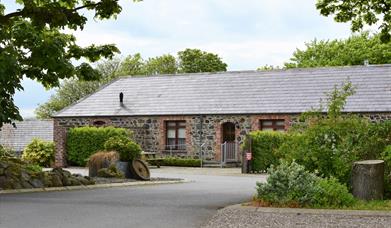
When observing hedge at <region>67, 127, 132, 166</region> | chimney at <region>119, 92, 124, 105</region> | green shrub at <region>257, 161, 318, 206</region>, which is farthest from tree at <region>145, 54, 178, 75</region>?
green shrub at <region>257, 161, 318, 206</region>

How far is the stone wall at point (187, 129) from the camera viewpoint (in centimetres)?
3681

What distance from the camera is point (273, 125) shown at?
3638 cm

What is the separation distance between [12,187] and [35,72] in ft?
13.3

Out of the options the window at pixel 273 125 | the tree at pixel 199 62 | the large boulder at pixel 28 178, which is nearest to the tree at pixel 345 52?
the tree at pixel 199 62

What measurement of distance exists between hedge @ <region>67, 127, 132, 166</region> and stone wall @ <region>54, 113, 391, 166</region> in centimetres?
56

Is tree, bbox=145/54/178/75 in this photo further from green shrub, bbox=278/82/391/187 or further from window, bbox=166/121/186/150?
green shrub, bbox=278/82/391/187

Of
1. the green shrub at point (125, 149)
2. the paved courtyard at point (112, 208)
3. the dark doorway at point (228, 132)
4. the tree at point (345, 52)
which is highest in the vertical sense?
the tree at point (345, 52)

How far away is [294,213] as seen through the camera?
1098 centimetres

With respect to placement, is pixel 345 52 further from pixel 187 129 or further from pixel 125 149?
pixel 125 149

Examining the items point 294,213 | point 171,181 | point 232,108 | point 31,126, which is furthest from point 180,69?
point 294,213

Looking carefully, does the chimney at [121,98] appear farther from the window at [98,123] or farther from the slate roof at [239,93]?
the window at [98,123]

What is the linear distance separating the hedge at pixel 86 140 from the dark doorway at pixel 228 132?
5431 mm

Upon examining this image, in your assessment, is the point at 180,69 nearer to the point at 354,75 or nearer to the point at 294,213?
the point at 354,75

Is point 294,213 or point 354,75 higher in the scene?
point 354,75
